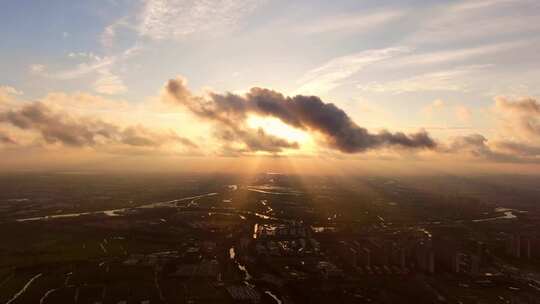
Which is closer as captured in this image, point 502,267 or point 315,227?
point 502,267

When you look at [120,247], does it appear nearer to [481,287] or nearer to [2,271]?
[2,271]

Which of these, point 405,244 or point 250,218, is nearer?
point 405,244

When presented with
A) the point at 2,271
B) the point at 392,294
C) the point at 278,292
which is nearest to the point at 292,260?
the point at 278,292

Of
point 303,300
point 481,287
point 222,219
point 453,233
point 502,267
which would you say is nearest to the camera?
point 303,300

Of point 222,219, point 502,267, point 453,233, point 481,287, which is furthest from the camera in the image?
point 222,219

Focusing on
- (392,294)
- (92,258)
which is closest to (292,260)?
(392,294)

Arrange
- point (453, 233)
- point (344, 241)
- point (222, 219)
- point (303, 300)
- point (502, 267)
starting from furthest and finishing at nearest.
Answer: point (222, 219) < point (453, 233) < point (344, 241) < point (502, 267) < point (303, 300)

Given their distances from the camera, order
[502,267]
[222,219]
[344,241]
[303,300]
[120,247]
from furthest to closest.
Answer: [222,219] < [344,241] < [120,247] < [502,267] < [303,300]

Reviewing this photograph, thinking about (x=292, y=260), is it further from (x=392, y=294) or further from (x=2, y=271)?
(x=2, y=271)

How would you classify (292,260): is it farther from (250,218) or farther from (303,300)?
(250,218)
